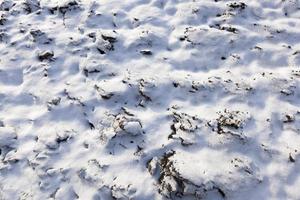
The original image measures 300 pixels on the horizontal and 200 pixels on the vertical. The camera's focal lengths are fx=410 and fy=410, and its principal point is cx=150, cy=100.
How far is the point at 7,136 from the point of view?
4.26 meters

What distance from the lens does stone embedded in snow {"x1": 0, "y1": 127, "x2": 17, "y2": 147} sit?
13.8ft

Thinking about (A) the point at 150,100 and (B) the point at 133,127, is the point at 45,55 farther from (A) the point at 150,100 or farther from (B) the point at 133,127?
(B) the point at 133,127

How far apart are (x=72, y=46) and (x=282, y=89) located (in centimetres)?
261

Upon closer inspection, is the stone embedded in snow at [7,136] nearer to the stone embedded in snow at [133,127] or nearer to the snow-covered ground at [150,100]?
the snow-covered ground at [150,100]

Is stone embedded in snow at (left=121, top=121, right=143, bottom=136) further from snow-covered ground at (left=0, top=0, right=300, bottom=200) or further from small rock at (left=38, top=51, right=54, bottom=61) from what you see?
small rock at (left=38, top=51, right=54, bottom=61)

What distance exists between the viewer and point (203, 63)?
4770 millimetres

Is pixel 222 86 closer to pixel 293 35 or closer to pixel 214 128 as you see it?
pixel 214 128

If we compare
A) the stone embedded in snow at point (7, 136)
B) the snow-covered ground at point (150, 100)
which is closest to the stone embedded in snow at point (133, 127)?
the snow-covered ground at point (150, 100)

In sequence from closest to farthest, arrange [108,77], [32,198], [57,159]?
[32,198] < [57,159] < [108,77]

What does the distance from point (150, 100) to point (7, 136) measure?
1.54 meters

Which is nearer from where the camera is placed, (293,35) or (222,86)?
(222,86)

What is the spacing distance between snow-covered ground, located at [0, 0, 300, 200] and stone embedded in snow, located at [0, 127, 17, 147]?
0.01 m

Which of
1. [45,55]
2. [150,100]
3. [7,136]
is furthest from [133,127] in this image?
[45,55]

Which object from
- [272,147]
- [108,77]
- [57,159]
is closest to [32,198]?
[57,159]
